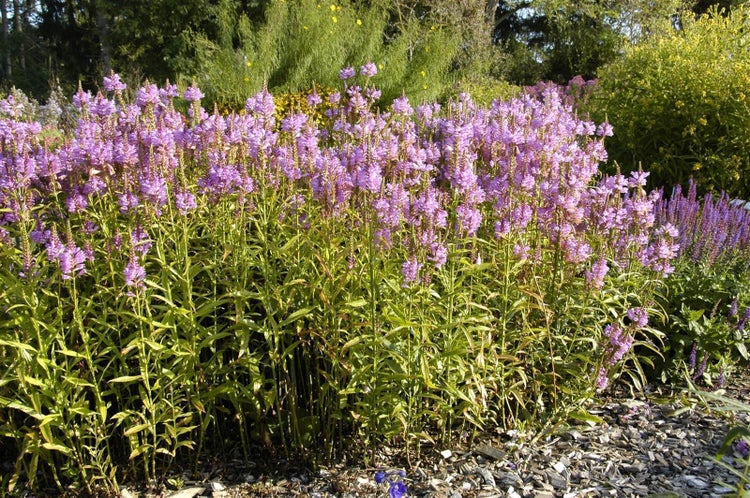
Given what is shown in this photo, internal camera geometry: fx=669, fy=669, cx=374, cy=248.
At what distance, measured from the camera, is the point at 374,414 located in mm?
2691

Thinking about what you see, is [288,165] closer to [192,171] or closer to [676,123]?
[192,171]

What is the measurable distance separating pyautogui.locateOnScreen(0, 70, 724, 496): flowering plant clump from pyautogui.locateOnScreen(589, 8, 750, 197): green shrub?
163 inches

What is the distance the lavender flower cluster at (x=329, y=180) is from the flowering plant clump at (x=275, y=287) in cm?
1

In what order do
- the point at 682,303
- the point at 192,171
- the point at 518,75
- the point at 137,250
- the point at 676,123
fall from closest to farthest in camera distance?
the point at 137,250
the point at 192,171
the point at 682,303
the point at 676,123
the point at 518,75

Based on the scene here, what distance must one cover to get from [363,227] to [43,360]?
4.18 ft

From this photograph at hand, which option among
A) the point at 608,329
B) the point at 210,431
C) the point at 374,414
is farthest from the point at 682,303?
the point at 210,431

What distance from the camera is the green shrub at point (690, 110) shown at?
22.5 ft

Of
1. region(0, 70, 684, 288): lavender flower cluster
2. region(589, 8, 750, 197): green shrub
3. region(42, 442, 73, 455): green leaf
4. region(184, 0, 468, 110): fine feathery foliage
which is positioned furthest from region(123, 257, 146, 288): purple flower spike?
region(184, 0, 468, 110): fine feathery foliage

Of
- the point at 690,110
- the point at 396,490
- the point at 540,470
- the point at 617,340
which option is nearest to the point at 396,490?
the point at 396,490

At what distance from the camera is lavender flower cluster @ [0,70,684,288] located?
255 cm

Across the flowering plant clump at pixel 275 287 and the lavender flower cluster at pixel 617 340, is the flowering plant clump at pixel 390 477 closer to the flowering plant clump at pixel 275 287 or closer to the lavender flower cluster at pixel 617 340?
the flowering plant clump at pixel 275 287

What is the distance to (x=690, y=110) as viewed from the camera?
7.04 meters

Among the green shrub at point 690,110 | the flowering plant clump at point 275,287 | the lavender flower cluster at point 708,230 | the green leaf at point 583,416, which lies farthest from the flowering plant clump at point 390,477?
the green shrub at point 690,110

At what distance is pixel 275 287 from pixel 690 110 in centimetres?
597
